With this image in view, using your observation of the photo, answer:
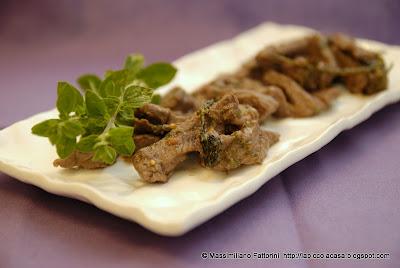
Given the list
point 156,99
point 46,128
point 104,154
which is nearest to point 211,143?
point 104,154

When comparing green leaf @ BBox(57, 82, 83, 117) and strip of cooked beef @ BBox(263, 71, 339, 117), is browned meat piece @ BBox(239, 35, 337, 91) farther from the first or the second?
green leaf @ BBox(57, 82, 83, 117)

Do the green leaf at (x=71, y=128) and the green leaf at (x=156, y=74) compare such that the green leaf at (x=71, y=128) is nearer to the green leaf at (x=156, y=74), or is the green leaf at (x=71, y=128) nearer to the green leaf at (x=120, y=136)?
the green leaf at (x=120, y=136)

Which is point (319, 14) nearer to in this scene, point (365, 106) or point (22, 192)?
point (365, 106)

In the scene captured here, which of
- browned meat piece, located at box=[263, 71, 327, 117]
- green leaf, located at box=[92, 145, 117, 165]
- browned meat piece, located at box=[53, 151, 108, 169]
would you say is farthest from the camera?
browned meat piece, located at box=[263, 71, 327, 117]

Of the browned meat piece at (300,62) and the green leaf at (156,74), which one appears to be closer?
the green leaf at (156,74)

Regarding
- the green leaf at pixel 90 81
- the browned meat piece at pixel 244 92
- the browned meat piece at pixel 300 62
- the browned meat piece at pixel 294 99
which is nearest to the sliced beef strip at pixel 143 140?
the browned meat piece at pixel 244 92

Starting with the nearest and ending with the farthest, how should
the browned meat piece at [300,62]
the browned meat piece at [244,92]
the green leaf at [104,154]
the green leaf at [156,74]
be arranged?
the green leaf at [104,154] < the browned meat piece at [244,92] < the green leaf at [156,74] < the browned meat piece at [300,62]

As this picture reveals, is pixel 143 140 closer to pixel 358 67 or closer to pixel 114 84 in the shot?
pixel 114 84

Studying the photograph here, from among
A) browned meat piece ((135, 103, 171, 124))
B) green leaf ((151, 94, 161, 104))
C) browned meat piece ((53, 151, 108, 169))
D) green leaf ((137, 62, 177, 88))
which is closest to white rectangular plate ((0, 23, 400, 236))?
browned meat piece ((53, 151, 108, 169))

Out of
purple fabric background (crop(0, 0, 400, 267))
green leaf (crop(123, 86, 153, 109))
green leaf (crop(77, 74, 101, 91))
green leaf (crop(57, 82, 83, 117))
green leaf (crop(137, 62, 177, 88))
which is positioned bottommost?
purple fabric background (crop(0, 0, 400, 267))
